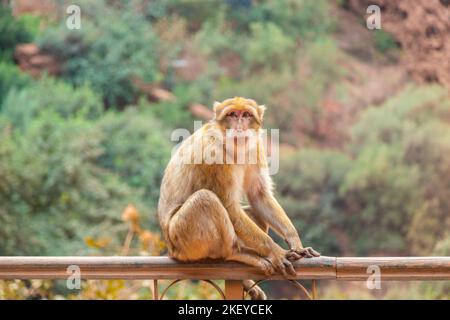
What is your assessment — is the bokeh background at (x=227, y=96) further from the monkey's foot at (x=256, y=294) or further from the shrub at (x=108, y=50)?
the monkey's foot at (x=256, y=294)

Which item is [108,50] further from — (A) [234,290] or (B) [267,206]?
(A) [234,290]

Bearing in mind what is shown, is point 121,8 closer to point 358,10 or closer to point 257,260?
point 358,10

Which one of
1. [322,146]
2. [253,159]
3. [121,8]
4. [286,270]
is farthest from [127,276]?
[121,8]

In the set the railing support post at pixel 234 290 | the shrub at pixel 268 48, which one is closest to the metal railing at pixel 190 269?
the railing support post at pixel 234 290

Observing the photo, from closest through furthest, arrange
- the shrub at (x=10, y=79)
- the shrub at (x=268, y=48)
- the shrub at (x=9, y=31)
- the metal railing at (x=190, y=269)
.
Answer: the metal railing at (x=190, y=269)
the shrub at (x=10, y=79)
the shrub at (x=9, y=31)
the shrub at (x=268, y=48)

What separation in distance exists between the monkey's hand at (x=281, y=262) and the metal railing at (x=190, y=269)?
0.17 ft

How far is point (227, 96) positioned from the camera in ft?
38.9

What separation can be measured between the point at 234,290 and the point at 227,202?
0.75m

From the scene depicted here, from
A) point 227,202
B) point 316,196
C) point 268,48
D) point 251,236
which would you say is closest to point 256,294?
point 251,236

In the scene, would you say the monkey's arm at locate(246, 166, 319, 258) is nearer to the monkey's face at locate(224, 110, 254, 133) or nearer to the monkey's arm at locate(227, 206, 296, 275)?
the monkey's arm at locate(227, 206, 296, 275)

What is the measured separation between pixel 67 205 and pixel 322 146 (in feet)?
14.4

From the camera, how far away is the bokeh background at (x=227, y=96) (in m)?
10.1

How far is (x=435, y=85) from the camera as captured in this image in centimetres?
1148

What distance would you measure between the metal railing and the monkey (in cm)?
16
